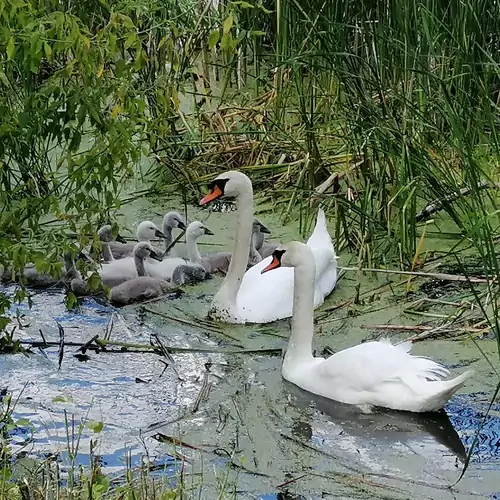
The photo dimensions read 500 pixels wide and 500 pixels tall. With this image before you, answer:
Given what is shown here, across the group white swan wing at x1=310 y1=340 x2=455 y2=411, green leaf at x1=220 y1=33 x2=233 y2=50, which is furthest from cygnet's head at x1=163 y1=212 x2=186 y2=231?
green leaf at x1=220 y1=33 x2=233 y2=50

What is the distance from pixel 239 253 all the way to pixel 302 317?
37.9 inches

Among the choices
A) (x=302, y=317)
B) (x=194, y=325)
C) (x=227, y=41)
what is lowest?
(x=194, y=325)

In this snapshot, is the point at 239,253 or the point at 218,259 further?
the point at 218,259

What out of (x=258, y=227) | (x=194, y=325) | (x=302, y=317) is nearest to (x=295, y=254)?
(x=302, y=317)

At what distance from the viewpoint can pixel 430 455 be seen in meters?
4.13

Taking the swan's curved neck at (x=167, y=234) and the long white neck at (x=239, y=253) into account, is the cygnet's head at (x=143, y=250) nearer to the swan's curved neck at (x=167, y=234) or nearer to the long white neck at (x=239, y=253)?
the swan's curved neck at (x=167, y=234)

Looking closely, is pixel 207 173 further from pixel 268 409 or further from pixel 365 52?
pixel 268 409

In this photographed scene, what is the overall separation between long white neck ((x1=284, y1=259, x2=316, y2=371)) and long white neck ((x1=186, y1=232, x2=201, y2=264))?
1363 millimetres

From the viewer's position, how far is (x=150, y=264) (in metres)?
6.39

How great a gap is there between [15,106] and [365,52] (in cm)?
269

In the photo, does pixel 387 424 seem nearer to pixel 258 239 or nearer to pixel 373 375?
pixel 373 375

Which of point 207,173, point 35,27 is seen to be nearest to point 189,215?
point 207,173

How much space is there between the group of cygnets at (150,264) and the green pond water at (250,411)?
13 cm

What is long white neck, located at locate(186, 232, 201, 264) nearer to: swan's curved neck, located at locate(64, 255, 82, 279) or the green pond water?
the green pond water
